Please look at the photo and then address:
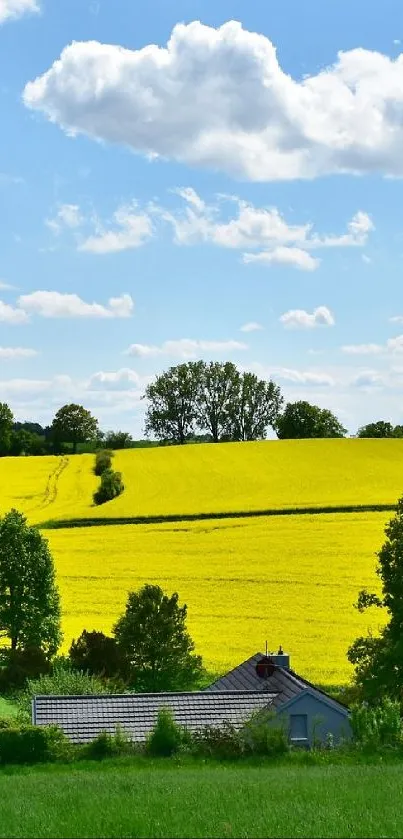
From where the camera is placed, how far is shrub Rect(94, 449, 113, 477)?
9625 cm

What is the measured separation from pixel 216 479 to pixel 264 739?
6525 centimetres

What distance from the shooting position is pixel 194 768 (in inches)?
872

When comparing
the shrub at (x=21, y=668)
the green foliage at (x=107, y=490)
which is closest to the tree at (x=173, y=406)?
the green foliage at (x=107, y=490)

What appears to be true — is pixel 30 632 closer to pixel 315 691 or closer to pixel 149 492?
pixel 315 691

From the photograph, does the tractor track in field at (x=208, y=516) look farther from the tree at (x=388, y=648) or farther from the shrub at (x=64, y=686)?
the tree at (x=388, y=648)

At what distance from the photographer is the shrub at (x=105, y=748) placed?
24.0m

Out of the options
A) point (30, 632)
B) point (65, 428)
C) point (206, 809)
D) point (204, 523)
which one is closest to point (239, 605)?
point (30, 632)

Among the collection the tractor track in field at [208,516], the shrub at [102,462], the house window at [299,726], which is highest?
the shrub at [102,462]

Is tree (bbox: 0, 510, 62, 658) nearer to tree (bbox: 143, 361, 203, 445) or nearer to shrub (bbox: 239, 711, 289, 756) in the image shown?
shrub (bbox: 239, 711, 289, 756)

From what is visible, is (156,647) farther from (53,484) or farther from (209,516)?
(53,484)

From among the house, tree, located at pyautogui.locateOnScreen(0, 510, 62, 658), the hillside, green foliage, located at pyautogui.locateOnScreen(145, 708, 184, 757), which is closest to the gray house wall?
the house

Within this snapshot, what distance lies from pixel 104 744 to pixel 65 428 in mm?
106273

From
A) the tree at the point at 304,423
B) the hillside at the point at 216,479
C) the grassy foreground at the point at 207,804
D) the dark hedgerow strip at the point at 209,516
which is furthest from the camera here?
the tree at the point at 304,423

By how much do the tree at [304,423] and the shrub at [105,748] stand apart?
120100mm
